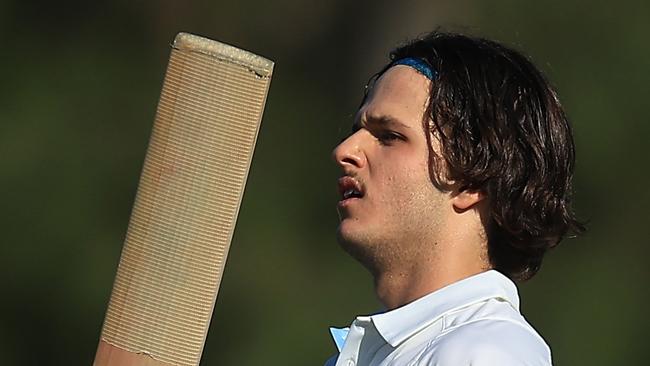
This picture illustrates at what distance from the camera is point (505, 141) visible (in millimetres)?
2740

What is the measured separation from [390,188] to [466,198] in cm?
16

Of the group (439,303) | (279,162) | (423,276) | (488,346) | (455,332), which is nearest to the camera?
(488,346)

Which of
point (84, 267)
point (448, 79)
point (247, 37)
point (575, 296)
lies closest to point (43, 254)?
point (84, 267)

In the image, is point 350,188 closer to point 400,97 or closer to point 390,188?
point 390,188

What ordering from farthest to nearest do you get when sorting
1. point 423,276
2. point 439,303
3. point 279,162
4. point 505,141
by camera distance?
point 279,162 < point 505,141 < point 423,276 < point 439,303

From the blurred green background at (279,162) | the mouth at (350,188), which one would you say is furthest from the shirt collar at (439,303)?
the blurred green background at (279,162)

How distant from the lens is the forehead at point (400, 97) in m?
2.68

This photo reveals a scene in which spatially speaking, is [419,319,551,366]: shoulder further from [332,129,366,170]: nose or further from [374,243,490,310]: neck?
[332,129,366,170]: nose

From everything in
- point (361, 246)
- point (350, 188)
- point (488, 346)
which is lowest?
point (488, 346)

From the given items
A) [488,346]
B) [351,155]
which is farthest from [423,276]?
[488,346]

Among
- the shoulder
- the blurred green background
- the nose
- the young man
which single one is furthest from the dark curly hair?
the blurred green background

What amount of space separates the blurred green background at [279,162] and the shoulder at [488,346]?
24.1 ft

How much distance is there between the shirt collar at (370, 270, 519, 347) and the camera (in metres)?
2.47

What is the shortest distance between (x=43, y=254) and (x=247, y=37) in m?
2.20
